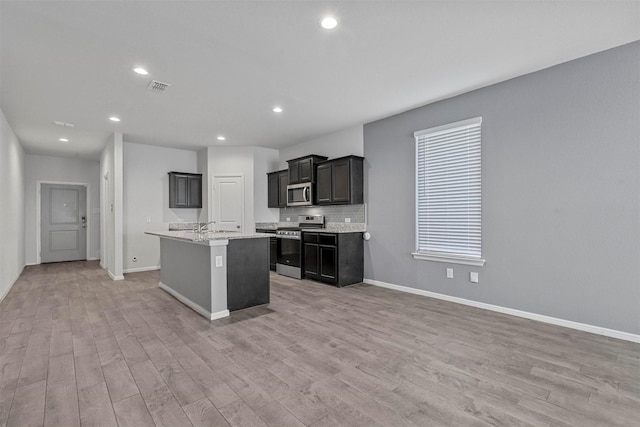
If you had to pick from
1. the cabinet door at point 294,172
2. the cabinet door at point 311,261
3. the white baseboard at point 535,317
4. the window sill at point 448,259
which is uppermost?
the cabinet door at point 294,172

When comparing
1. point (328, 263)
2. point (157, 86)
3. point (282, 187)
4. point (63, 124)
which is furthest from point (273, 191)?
point (63, 124)

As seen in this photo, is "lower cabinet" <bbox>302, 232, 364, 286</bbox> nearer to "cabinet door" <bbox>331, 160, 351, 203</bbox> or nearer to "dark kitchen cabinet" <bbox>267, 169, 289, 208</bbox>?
"cabinet door" <bbox>331, 160, 351, 203</bbox>

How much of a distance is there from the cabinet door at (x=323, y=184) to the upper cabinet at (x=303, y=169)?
5.7 inches

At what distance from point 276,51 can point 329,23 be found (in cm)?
66

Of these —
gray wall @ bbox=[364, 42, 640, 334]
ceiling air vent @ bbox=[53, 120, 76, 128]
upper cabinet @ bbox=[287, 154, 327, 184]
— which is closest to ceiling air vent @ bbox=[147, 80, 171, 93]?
ceiling air vent @ bbox=[53, 120, 76, 128]

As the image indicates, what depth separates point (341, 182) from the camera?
541 cm

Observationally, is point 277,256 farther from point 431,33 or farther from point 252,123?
point 431,33

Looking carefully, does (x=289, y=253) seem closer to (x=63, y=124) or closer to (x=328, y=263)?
(x=328, y=263)

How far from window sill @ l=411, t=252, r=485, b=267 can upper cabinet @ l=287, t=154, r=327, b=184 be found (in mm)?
2517

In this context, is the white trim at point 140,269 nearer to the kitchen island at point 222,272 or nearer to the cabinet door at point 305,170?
the kitchen island at point 222,272

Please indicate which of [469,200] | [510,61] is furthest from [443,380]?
[510,61]

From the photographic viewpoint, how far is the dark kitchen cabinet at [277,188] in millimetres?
6797

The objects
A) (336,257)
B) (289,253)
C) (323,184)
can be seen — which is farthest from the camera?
(289,253)

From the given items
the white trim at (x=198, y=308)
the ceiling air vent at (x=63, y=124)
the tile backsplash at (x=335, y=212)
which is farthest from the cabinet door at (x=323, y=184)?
the ceiling air vent at (x=63, y=124)
